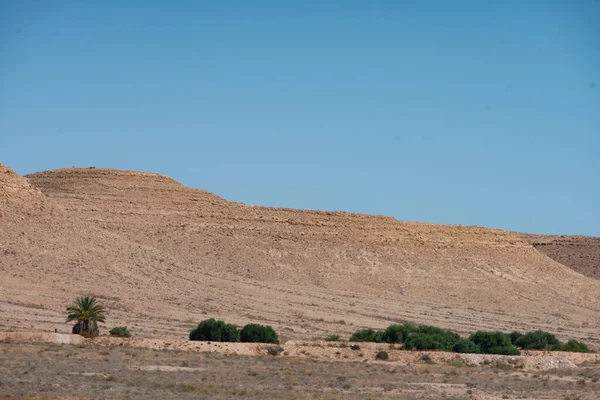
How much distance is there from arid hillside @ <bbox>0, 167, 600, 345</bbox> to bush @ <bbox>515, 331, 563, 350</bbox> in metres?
8.31

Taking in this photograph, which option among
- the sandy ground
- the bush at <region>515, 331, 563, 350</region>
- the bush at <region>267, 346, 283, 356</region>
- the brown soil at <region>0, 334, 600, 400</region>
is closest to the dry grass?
the brown soil at <region>0, 334, 600, 400</region>

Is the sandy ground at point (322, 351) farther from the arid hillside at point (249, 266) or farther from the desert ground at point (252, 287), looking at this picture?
the arid hillside at point (249, 266)

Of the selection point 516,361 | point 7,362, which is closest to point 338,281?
point 516,361

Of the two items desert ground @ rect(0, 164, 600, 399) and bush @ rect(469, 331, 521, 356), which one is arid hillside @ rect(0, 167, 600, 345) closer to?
desert ground @ rect(0, 164, 600, 399)

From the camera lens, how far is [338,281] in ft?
212

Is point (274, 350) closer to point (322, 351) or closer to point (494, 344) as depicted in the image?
point (322, 351)

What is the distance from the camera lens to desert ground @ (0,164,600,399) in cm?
2850

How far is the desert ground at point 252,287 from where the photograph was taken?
28.5m

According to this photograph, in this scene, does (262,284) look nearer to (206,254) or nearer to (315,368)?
(206,254)

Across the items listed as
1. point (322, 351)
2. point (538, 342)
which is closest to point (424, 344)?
point (322, 351)

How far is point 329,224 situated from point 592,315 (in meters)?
16.8

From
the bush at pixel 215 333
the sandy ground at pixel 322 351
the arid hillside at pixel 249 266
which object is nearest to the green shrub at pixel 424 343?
the sandy ground at pixel 322 351

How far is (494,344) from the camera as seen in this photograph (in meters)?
40.7

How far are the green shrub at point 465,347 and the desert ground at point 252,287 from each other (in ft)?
10.6
